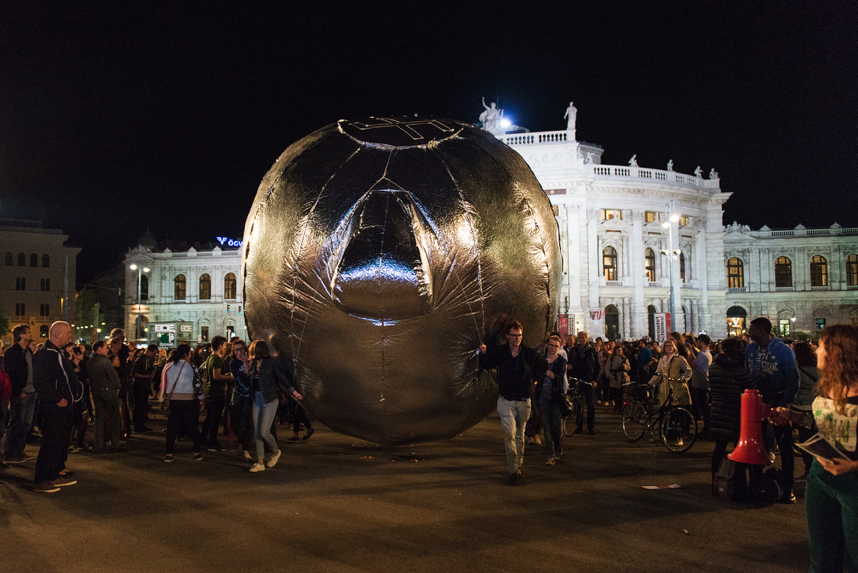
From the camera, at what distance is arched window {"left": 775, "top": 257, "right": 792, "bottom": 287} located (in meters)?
53.8

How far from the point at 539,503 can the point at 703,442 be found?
206 inches

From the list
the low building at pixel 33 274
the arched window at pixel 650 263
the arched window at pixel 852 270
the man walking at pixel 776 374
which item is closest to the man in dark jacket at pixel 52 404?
the man walking at pixel 776 374

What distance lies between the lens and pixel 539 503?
562 cm

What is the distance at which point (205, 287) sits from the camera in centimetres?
6353

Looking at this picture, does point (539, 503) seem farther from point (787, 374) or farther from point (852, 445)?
point (852, 445)

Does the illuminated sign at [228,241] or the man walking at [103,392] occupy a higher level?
the illuminated sign at [228,241]

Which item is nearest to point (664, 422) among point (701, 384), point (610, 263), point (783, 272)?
point (701, 384)

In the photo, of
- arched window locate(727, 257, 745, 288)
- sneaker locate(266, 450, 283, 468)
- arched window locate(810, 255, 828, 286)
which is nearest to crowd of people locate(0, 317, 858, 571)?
sneaker locate(266, 450, 283, 468)

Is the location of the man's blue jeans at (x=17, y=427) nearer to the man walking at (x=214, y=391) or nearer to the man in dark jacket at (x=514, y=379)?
the man walking at (x=214, y=391)

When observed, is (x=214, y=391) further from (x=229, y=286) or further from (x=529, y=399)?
(x=229, y=286)

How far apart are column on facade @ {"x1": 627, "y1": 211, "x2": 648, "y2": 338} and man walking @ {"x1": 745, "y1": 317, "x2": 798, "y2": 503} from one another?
143ft

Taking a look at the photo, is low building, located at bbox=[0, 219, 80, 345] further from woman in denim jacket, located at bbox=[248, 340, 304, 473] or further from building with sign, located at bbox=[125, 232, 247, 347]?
woman in denim jacket, located at bbox=[248, 340, 304, 473]

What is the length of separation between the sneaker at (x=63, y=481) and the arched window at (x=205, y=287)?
195ft

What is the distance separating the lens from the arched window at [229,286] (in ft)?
205
